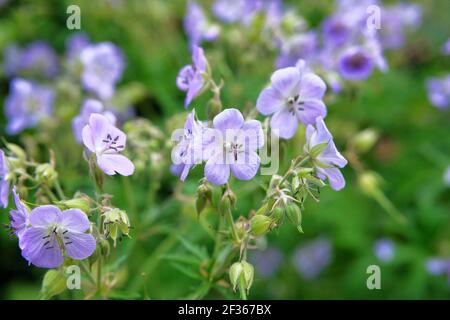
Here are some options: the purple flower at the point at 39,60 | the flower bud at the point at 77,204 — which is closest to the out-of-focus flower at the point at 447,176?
the flower bud at the point at 77,204

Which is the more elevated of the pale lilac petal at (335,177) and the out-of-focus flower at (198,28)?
the out-of-focus flower at (198,28)

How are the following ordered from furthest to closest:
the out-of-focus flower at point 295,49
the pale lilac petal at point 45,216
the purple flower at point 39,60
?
1. the purple flower at point 39,60
2. the out-of-focus flower at point 295,49
3. the pale lilac petal at point 45,216

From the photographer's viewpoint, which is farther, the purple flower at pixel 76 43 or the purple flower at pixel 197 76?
the purple flower at pixel 76 43

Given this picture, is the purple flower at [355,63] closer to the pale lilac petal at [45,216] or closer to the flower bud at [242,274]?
the flower bud at [242,274]

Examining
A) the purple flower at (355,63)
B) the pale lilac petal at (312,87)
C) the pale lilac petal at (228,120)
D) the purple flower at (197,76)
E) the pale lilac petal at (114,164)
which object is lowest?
the pale lilac petal at (114,164)

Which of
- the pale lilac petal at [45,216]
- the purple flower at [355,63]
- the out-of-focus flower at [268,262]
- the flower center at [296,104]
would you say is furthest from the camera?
the out-of-focus flower at [268,262]

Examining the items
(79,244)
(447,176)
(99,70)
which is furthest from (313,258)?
(79,244)

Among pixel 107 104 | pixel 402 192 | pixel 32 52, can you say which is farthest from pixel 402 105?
pixel 32 52
